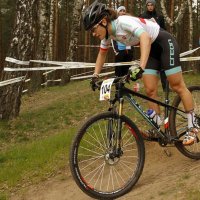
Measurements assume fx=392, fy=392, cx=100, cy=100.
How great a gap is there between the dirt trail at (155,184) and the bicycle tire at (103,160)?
0.62 ft

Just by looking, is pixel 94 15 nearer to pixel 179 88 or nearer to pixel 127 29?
pixel 127 29

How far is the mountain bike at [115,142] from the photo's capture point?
4.15m

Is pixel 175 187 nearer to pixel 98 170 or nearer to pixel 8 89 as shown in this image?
pixel 98 170

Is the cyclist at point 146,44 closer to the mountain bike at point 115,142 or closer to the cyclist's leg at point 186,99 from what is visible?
the cyclist's leg at point 186,99

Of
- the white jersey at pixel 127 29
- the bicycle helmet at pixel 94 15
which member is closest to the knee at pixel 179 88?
the white jersey at pixel 127 29

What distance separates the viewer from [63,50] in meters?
41.0

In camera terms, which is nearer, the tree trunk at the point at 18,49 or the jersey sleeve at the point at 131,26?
the jersey sleeve at the point at 131,26

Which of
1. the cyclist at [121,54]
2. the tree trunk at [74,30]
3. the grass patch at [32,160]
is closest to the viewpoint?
the grass patch at [32,160]

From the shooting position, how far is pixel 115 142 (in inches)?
169

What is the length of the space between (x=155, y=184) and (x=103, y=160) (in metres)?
0.65

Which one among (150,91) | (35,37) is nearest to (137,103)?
(150,91)

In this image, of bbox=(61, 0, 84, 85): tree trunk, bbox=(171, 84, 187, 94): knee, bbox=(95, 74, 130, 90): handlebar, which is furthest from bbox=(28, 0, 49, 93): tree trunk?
bbox=(95, 74, 130, 90): handlebar

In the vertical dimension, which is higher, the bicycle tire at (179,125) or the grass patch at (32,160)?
the bicycle tire at (179,125)

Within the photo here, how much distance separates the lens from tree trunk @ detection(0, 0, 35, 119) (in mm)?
8711
